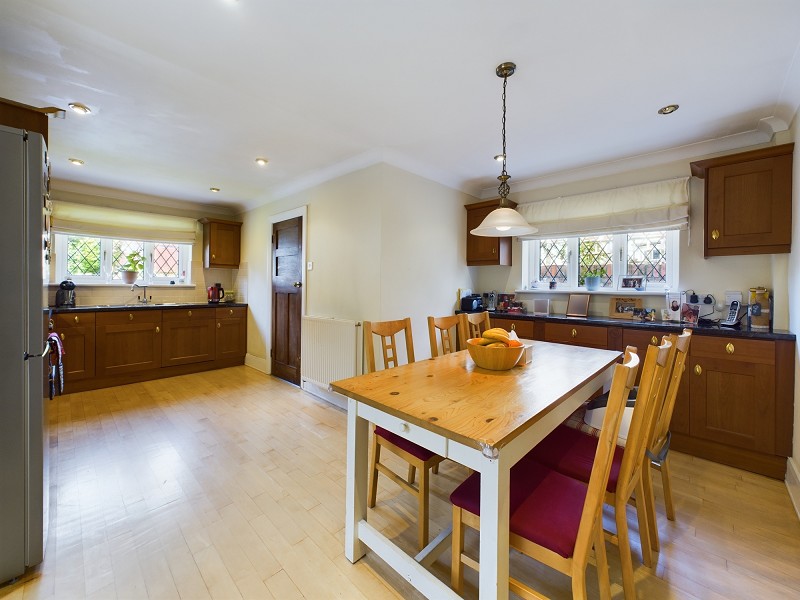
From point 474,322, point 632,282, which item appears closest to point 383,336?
point 474,322

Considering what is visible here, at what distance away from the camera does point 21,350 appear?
1.35 metres

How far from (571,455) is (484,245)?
2.74 m

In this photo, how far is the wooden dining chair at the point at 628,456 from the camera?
3.68ft

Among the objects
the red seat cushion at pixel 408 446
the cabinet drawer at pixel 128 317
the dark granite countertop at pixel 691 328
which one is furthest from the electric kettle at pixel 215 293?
the dark granite countertop at pixel 691 328

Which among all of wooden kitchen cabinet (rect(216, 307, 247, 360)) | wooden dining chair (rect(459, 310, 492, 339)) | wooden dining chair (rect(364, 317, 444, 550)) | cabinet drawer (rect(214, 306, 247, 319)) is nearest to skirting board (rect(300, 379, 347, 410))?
wooden dining chair (rect(364, 317, 444, 550))

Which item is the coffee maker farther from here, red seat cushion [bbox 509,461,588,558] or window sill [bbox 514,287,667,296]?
window sill [bbox 514,287,667,296]

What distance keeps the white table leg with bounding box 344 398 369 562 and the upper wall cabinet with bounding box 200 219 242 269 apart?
4447 millimetres

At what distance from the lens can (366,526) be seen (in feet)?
4.93

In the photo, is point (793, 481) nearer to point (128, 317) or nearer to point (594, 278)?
point (594, 278)

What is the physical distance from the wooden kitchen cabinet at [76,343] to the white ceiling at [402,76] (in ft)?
5.69

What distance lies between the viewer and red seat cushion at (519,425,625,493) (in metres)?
1.43

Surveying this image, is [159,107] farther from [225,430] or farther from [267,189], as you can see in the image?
[225,430]

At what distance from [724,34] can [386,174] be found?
7.45 ft

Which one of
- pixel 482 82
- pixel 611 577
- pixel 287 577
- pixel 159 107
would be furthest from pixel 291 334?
pixel 611 577
